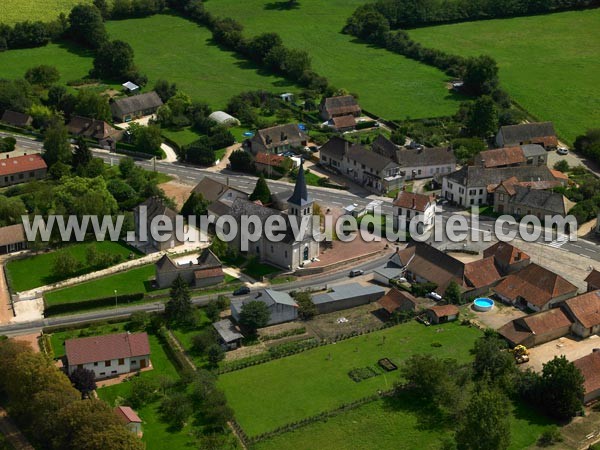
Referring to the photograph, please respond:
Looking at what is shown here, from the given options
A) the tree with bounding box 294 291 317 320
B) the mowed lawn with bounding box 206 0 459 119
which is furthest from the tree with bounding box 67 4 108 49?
the tree with bounding box 294 291 317 320

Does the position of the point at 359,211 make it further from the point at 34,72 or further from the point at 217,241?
the point at 34,72

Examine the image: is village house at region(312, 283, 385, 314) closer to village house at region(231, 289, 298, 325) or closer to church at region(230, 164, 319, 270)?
village house at region(231, 289, 298, 325)

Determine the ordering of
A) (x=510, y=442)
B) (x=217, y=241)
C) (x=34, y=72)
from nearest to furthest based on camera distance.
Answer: (x=510, y=442)
(x=217, y=241)
(x=34, y=72)

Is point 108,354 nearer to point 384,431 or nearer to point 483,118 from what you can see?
point 384,431

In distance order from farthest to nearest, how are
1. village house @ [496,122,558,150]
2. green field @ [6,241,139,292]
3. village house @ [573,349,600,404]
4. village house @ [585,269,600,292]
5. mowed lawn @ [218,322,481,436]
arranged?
1. village house @ [496,122,558,150]
2. green field @ [6,241,139,292]
3. village house @ [585,269,600,292]
4. village house @ [573,349,600,404]
5. mowed lawn @ [218,322,481,436]

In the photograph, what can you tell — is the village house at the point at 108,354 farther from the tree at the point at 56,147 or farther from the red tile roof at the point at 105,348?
the tree at the point at 56,147

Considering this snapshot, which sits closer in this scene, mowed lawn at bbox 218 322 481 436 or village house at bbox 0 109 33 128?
mowed lawn at bbox 218 322 481 436

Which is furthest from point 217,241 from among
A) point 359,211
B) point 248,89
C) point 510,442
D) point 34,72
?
point 34,72
